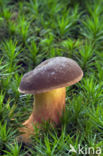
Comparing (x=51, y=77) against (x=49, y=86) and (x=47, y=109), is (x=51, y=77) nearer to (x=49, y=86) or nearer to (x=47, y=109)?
(x=49, y=86)

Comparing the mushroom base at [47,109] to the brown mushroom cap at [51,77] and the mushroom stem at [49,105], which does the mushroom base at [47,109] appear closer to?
the mushroom stem at [49,105]

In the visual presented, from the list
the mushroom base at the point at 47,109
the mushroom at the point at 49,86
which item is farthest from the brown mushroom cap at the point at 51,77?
the mushroom base at the point at 47,109

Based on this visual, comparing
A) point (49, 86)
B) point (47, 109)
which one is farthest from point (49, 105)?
point (49, 86)

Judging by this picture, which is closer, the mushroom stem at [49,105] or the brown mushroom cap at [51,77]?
the brown mushroom cap at [51,77]

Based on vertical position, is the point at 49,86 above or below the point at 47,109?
above

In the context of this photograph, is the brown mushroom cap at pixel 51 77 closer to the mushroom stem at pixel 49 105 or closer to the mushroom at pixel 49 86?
the mushroom at pixel 49 86

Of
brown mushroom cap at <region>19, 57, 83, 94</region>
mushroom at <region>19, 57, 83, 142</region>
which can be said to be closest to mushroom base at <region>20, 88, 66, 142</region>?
mushroom at <region>19, 57, 83, 142</region>

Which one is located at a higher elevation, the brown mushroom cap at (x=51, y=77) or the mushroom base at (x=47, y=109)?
the brown mushroom cap at (x=51, y=77)

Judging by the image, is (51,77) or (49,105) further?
(49,105)
